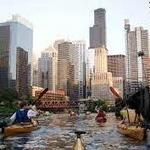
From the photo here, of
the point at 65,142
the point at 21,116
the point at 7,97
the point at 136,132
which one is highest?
the point at 21,116

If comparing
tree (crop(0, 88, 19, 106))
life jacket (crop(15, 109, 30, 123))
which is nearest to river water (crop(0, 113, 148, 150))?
life jacket (crop(15, 109, 30, 123))

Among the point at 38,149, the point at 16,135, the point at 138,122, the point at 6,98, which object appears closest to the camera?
the point at 38,149

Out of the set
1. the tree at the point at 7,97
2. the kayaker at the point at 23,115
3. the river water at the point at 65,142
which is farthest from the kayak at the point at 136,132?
the tree at the point at 7,97

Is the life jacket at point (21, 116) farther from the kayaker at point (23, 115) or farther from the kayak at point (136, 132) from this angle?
the kayak at point (136, 132)

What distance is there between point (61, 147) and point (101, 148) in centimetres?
230

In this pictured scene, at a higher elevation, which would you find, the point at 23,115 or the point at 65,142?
the point at 23,115

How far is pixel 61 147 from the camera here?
21.7m

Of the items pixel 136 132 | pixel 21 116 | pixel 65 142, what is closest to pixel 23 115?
pixel 21 116

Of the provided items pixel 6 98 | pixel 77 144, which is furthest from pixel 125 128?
pixel 6 98

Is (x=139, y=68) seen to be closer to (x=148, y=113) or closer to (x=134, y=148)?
(x=148, y=113)

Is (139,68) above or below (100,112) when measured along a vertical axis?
above

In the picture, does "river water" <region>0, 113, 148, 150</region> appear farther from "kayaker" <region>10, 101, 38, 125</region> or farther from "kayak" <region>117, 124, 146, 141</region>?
"kayaker" <region>10, 101, 38, 125</region>

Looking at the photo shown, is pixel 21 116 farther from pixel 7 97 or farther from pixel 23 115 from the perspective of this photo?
pixel 7 97

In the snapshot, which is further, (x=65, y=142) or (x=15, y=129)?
(x=15, y=129)
